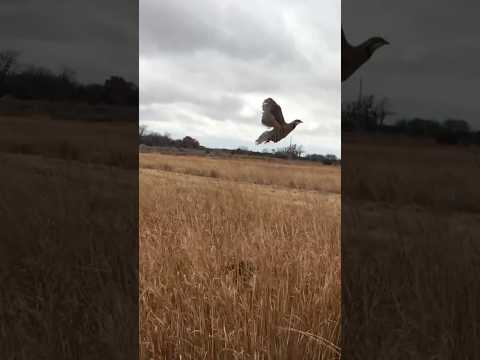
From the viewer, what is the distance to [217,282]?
277 cm

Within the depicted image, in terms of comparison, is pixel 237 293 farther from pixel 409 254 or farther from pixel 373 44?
pixel 373 44

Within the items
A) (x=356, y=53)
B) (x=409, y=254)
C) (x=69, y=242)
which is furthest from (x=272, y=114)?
(x=69, y=242)

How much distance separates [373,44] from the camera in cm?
215

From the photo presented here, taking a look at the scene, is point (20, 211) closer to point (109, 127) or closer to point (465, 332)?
point (109, 127)

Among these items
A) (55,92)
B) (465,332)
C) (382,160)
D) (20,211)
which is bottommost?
(465,332)

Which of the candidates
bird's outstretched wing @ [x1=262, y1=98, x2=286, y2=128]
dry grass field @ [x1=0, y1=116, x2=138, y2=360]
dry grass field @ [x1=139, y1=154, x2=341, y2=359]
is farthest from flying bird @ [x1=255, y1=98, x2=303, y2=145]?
dry grass field @ [x1=0, y1=116, x2=138, y2=360]

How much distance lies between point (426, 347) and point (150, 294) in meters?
1.61

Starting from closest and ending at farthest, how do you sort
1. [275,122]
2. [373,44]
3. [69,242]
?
[69,242]
[373,44]
[275,122]

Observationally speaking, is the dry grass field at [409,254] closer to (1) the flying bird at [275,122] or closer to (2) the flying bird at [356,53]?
(2) the flying bird at [356,53]

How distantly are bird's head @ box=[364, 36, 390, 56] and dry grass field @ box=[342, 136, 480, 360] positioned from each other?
0.44 m

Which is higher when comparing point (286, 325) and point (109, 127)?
point (109, 127)

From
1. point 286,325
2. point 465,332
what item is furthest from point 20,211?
point 465,332

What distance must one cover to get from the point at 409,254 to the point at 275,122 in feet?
10.5

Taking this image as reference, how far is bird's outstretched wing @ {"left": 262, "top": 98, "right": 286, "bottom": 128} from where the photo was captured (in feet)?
16.4
